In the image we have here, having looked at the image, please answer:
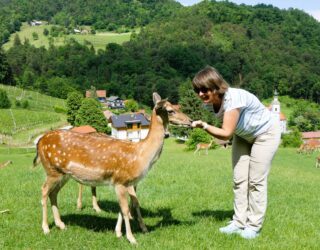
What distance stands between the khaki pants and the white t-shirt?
0.41ft

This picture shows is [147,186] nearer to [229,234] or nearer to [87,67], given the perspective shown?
[229,234]

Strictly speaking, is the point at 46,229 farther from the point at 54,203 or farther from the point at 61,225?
the point at 54,203

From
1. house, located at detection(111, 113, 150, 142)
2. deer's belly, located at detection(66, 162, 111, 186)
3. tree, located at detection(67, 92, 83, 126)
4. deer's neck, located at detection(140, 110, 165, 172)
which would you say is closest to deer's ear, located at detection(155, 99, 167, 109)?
deer's neck, located at detection(140, 110, 165, 172)

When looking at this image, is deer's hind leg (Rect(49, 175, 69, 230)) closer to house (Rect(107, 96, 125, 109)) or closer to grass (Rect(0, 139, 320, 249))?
grass (Rect(0, 139, 320, 249))

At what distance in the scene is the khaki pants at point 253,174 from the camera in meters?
6.02

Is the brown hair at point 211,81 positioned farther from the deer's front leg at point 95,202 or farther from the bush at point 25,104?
the bush at point 25,104

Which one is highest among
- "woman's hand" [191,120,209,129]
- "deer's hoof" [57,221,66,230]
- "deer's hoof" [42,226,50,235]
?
"woman's hand" [191,120,209,129]

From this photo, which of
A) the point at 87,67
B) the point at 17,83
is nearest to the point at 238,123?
the point at 17,83

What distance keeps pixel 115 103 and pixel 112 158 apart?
376 ft

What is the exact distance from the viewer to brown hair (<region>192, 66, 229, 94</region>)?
5.58 meters

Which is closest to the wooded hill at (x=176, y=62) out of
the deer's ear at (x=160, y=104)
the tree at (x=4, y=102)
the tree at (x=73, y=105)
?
the tree at (x=4, y=102)

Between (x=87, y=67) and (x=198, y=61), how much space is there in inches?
1635

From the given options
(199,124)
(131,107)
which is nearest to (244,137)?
(199,124)

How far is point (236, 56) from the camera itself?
529 feet
